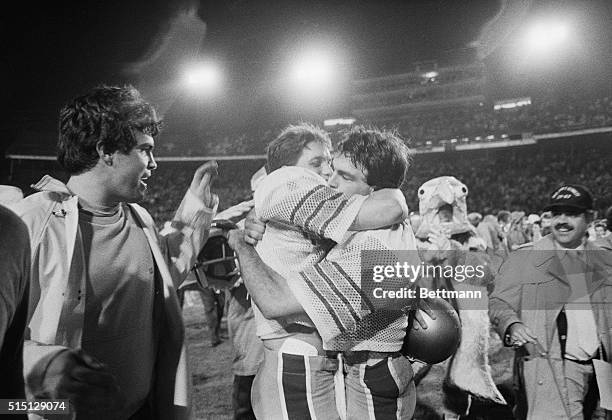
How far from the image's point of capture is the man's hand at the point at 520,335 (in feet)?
7.21

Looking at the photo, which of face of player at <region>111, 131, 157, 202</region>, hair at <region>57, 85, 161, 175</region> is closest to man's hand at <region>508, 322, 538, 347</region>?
face of player at <region>111, 131, 157, 202</region>

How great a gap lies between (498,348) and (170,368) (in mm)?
5177

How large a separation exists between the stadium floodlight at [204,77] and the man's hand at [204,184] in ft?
74.5

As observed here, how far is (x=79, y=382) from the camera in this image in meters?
0.92

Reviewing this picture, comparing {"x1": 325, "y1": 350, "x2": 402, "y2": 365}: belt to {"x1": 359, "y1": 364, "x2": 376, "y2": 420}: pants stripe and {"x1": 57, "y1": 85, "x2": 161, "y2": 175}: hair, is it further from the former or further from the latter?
{"x1": 57, "y1": 85, "x2": 161, "y2": 175}: hair

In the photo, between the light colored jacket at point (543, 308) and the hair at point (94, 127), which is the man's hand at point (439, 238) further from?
the hair at point (94, 127)

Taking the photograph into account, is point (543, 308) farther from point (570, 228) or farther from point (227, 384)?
point (227, 384)

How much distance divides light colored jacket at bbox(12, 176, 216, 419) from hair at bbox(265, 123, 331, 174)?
0.58m

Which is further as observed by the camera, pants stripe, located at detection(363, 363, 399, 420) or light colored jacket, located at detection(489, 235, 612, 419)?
light colored jacket, located at detection(489, 235, 612, 419)

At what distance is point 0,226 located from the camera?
672 millimetres

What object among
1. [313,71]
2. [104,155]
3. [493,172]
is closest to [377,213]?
[104,155]

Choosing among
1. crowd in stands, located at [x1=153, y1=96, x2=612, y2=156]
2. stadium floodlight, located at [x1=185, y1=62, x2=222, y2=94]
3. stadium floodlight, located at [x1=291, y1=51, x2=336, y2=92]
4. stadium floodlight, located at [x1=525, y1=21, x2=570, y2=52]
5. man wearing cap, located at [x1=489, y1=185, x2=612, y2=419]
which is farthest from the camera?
crowd in stands, located at [x1=153, y1=96, x2=612, y2=156]

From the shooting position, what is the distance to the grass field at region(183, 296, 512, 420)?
3521 millimetres

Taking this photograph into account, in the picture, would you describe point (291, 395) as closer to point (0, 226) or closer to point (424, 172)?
point (0, 226)
